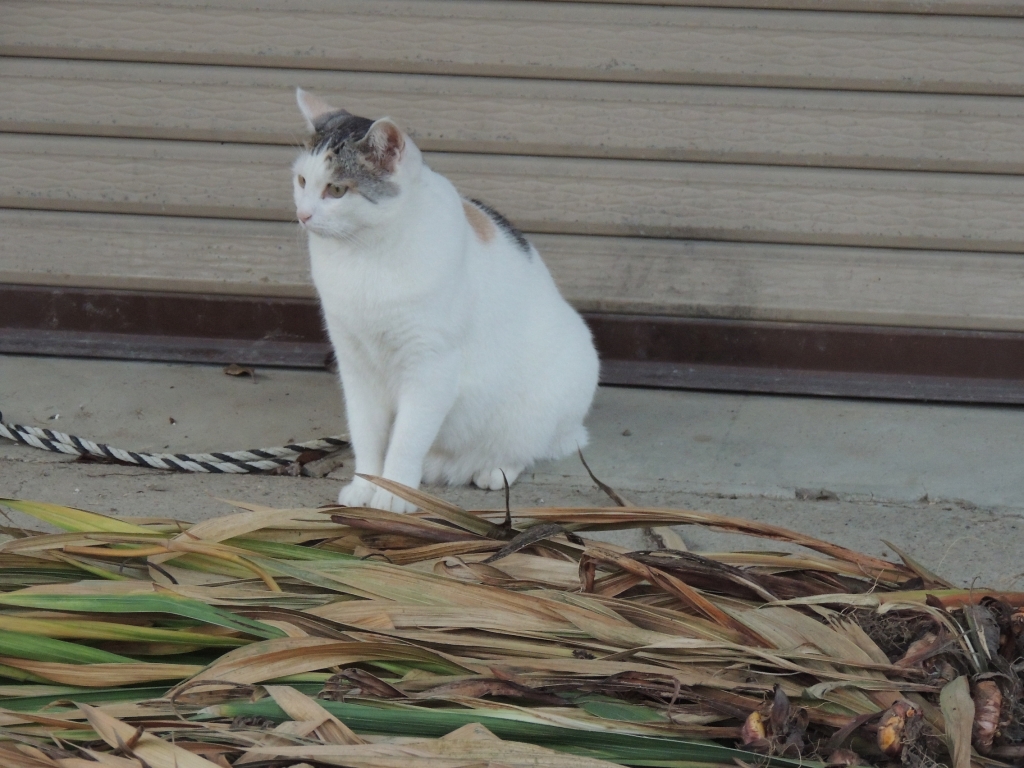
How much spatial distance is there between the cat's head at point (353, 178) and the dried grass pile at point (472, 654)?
45.6 inches

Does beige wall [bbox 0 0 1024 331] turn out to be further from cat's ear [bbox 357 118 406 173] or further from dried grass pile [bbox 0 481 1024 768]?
dried grass pile [bbox 0 481 1024 768]

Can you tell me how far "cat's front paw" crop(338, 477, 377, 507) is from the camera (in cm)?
279

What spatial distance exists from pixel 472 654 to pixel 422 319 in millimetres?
1452

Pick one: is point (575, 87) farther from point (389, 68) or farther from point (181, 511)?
point (181, 511)

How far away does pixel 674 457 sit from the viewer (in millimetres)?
3426

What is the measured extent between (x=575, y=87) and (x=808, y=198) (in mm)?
1003

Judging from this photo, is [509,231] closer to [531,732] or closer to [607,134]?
[607,134]

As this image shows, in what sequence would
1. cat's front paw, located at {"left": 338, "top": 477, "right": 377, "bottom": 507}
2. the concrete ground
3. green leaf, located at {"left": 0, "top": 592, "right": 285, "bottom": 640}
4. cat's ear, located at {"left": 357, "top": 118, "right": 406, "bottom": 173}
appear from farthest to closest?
the concrete ground
cat's front paw, located at {"left": 338, "top": 477, "right": 377, "bottom": 507}
cat's ear, located at {"left": 357, "top": 118, "right": 406, "bottom": 173}
green leaf, located at {"left": 0, "top": 592, "right": 285, "bottom": 640}

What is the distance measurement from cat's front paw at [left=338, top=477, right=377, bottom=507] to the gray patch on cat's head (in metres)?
0.80

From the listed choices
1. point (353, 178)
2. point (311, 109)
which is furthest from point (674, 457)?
point (311, 109)

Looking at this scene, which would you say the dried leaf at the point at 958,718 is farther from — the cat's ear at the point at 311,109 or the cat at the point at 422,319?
the cat's ear at the point at 311,109

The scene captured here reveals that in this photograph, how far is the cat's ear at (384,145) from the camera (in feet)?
8.14

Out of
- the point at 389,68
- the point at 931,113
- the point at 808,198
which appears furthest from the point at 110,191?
the point at 931,113

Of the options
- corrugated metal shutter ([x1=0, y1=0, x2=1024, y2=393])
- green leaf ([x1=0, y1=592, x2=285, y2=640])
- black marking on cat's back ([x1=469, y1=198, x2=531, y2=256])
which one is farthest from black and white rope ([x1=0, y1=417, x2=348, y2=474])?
green leaf ([x1=0, y1=592, x2=285, y2=640])
